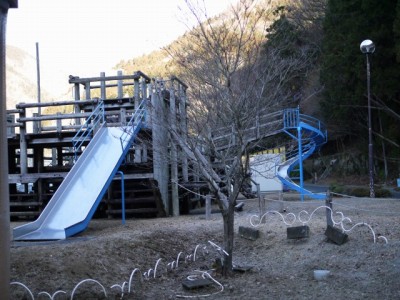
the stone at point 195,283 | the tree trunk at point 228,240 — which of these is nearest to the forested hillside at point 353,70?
the tree trunk at point 228,240

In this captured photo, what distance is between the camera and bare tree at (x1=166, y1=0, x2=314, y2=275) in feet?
23.6

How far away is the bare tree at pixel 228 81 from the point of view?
7.20 meters

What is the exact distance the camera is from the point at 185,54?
9.20 m

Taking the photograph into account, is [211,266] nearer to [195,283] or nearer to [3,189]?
[195,283]

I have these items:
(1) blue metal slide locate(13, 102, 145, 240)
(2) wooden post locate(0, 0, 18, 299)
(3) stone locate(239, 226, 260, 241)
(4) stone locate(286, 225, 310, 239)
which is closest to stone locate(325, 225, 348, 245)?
(4) stone locate(286, 225, 310, 239)

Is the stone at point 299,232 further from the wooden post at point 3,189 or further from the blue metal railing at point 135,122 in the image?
the wooden post at point 3,189

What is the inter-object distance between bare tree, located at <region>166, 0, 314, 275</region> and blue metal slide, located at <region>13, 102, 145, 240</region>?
2.48 meters

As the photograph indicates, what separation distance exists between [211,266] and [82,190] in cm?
417

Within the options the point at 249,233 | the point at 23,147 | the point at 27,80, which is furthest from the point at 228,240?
the point at 27,80

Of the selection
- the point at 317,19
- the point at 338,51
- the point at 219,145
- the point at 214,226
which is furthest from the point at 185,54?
the point at 317,19

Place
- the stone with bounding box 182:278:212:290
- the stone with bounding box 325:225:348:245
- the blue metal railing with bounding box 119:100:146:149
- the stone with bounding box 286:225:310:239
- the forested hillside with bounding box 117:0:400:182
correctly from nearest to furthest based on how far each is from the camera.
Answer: the stone with bounding box 182:278:212:290, the stone with bounding box 325:225:348:245, the stone with bounding box 286:225:310:239, the blue metal railing with bounding box 119:100:146:149, the forested hillside with bounding box 117:0:400:182

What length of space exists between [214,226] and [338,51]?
18.9 meters

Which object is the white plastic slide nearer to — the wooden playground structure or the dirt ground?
the dirt ground

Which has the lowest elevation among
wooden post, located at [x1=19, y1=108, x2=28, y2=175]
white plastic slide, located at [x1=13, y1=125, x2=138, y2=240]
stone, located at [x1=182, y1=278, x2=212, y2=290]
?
stone, located at [x1=182, y1=278, x2=212, y2=290]
